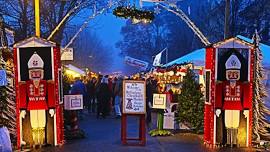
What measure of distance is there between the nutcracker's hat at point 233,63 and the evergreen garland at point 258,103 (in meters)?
1.01

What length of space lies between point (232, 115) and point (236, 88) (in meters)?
0.78

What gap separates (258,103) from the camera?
13711 millimetres

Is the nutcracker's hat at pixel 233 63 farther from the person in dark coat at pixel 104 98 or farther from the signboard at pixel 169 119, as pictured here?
the person in dark coat at pixel 104 98

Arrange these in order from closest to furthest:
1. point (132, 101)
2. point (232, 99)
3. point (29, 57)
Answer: point (29, 57) < point (232, 99) < point (132, 101)

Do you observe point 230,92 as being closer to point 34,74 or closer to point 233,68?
point 233,68

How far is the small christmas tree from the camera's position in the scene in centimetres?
1524

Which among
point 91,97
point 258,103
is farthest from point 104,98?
point 258,103

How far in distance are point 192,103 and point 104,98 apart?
576 centimetres

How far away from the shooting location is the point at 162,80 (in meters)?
27.8

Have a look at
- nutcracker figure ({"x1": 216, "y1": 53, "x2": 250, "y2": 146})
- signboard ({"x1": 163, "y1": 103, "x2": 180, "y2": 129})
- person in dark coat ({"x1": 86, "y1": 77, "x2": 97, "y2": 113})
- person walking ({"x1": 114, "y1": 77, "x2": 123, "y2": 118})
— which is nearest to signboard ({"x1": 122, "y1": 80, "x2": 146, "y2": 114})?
nutcracker figure ({"x1": 216, "y1": 53, "x2": 250, "y2": 146})

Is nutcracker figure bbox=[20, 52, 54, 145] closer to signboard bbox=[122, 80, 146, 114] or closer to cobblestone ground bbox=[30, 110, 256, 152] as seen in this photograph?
cobblestone ground bbox=[30, 110, 256, 152]

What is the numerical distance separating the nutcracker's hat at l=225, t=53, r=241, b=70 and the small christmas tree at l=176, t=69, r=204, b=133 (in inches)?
104

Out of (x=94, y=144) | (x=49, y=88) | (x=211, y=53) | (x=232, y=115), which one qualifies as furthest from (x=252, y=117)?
(x=49, y=88)

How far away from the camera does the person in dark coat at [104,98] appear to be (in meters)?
20.0
